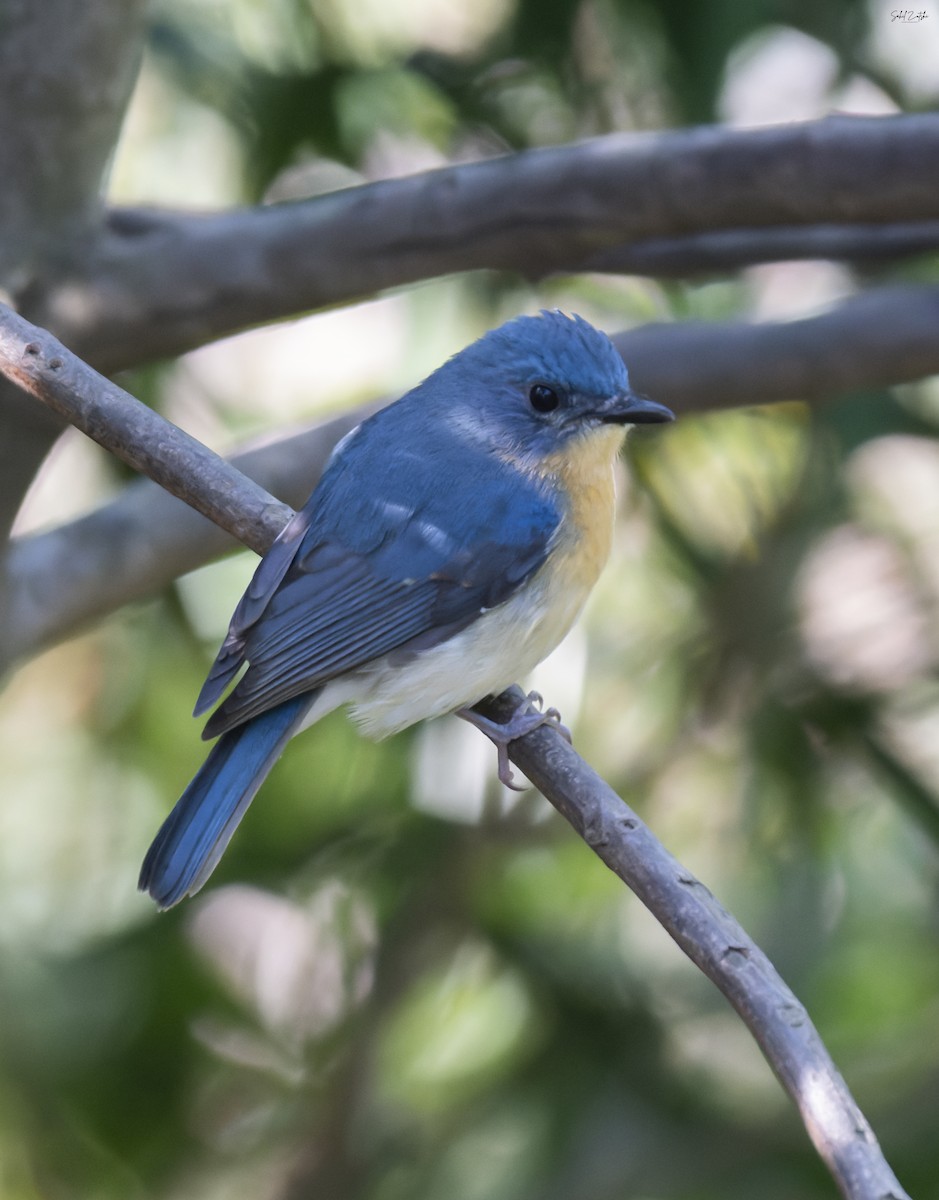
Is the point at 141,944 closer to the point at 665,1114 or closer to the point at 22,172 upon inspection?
the point at 665,1114

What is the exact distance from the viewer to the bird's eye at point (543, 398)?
3207 millimetres

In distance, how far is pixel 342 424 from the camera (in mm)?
3645

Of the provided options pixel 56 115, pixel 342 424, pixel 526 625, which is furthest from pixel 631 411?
pixel 56 115

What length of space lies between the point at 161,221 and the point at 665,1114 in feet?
8.56

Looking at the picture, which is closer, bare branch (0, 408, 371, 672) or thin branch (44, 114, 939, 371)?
thin branch (44, 114, 939, 371)

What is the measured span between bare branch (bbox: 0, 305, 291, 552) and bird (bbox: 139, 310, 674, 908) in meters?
0.17

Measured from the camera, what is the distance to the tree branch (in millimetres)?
1830

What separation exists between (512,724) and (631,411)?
0.73 metres

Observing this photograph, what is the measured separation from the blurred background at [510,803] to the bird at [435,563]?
3.43 feet

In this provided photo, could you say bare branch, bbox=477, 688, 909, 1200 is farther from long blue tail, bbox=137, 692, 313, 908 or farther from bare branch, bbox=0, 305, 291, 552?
bare branch, bbox=0, 305, 291, 552

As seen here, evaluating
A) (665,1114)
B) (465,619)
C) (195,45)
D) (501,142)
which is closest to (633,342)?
(465,619)

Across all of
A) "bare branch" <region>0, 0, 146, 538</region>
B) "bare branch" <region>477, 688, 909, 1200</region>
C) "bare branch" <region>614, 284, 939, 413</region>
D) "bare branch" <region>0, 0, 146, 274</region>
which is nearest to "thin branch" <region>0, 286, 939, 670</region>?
"bare branch" <region>614, 284, 939, 413</region>

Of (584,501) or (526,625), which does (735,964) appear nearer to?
(526,625)

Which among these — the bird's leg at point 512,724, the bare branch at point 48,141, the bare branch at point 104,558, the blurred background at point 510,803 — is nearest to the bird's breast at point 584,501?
the bird's leg at point 512,724
